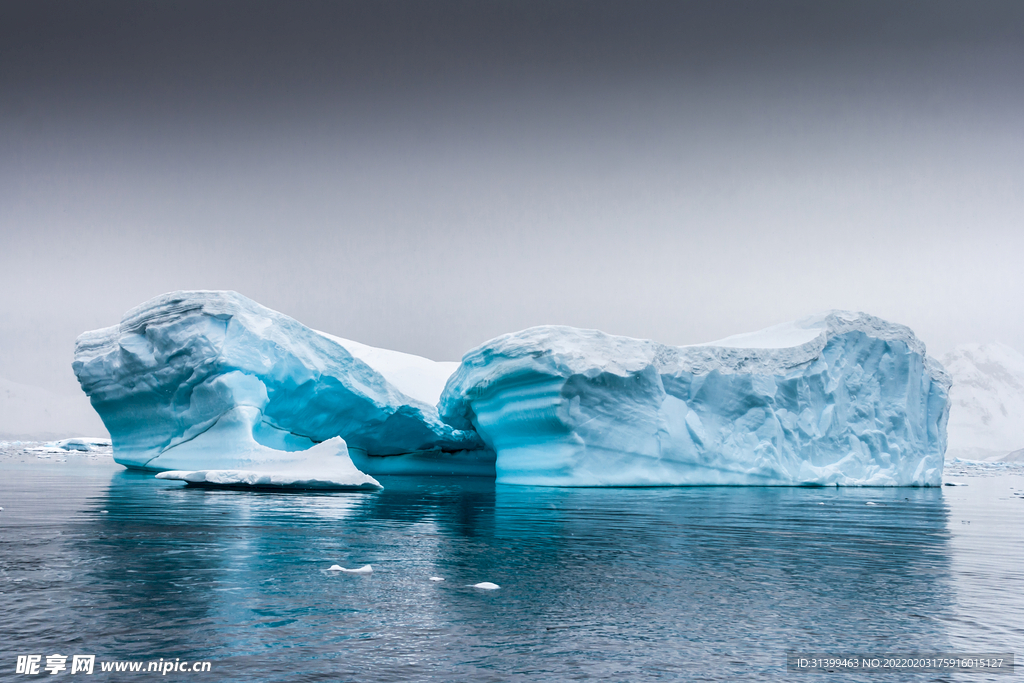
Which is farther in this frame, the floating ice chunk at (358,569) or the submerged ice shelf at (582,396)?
the submerged ice shelf at (582,396)

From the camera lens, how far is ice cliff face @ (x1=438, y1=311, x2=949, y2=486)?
55.5 ft

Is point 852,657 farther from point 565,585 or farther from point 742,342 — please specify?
point 742,342

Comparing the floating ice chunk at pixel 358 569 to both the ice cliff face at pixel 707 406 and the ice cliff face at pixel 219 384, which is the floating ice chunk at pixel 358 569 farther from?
the ice cliff face at pixel 707 406

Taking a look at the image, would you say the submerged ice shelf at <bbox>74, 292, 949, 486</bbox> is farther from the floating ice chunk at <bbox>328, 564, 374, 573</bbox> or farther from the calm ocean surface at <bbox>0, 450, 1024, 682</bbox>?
the floating ice chunk at <bbox>328, 564, 374, 573</bbox>

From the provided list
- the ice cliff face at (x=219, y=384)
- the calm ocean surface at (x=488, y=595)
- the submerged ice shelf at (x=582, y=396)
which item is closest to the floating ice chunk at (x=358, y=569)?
the calm ocean surface at (x=488, y=595)

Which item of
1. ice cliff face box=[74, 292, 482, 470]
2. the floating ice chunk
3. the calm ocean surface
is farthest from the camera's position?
ice cliff face box=[74, 292, 482, 470]

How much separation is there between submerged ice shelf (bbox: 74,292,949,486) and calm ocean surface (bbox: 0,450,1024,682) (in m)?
8.52

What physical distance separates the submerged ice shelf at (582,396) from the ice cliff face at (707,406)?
0.04 m

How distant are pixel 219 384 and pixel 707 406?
38.5 ft

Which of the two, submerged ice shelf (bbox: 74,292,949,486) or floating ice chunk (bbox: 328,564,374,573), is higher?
submerged ice shelf (bbox: 74,292,949,486)

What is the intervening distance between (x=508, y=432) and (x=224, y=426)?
6.66 metres

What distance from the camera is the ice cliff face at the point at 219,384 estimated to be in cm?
1730

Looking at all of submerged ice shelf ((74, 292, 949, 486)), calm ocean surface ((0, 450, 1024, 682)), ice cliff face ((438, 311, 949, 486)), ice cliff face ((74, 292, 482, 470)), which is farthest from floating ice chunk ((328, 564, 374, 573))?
ice cliff face ((438, 311, 949, 486))

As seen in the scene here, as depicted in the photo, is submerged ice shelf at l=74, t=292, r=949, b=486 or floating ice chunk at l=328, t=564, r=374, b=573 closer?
floating ice chunk at l=328, t=564, r=374, b=573
